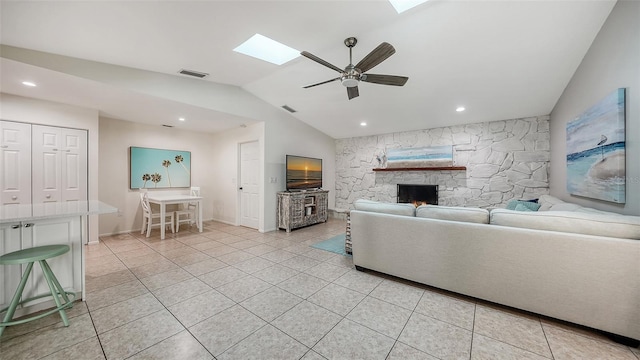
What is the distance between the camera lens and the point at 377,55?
2.31 metres

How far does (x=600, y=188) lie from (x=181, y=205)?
7165 millimetres

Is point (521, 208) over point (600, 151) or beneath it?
beneath

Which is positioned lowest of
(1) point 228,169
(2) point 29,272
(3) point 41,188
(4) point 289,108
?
(2) point 29,272

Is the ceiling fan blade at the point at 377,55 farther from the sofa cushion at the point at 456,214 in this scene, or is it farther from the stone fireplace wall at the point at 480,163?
the stone fireplace wall at the point at 480,163

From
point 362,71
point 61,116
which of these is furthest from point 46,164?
point 362,71

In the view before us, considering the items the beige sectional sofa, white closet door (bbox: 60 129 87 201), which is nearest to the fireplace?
the beige sectional sofa

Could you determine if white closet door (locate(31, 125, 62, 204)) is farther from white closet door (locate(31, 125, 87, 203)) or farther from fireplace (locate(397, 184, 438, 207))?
fireplace (locate(397, 184, 438, 207))

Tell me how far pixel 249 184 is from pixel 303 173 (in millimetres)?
1311

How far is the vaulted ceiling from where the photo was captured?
7.34ft

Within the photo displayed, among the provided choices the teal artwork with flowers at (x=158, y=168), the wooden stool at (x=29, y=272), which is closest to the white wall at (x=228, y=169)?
the teal artwork with flowers at (x=158, y=168)

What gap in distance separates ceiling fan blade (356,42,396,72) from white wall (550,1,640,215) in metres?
2.07

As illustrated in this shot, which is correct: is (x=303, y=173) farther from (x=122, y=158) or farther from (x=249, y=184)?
(x=122, y=158)

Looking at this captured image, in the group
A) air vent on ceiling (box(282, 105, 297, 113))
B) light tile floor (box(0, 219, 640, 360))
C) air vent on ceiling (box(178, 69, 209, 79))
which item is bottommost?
light tile floor (box(0, 219, 640, 360))

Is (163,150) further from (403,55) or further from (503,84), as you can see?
(503,84)
